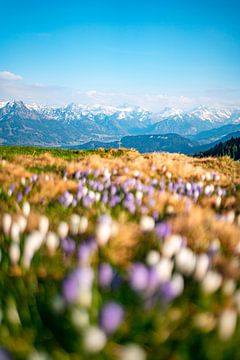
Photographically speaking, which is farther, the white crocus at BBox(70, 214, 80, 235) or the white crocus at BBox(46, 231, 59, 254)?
the white crocus at BBox(70, 214, 80, 235)

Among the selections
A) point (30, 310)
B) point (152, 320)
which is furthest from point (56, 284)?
point (152, 320)

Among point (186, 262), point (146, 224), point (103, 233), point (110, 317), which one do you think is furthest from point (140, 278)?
point (146, 224)

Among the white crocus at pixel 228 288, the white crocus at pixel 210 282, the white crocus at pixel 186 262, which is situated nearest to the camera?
the white crocus at pixel 210 282

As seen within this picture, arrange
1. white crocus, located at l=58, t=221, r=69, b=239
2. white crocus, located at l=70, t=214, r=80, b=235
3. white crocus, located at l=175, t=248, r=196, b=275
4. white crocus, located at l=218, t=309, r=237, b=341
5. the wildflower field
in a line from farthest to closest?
white crocus, located at l=70, t=214, r=80, b=235, white crocus, located at l=58, t=221, r=69, b=239, white crocus, located at l=175, t=248, r=196, b=275, the wildflower field, white crocus, located at l=218, t=309, r=237, b=341

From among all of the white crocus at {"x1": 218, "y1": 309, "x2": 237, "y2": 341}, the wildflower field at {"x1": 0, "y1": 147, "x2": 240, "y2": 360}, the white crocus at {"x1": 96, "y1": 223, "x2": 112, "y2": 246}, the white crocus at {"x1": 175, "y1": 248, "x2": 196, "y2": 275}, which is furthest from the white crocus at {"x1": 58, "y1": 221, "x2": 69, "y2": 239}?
the white crocus at {"x1": 218, "y1": 309, "x2": 237, "y2": 341}

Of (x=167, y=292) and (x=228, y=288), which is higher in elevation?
(x=167, y=292)

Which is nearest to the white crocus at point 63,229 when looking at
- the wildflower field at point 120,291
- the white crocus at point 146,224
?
the wildflower field at point 120,291

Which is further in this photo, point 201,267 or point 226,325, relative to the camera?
point 201,267

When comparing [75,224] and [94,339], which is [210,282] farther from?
[75,224]

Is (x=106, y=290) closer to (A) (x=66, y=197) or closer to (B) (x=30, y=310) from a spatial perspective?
(B) (x=30, y=310)

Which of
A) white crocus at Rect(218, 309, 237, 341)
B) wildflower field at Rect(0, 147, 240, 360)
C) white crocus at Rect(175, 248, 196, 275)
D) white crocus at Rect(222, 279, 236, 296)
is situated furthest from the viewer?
white crocus at Rect(175, 248, 196, 275)

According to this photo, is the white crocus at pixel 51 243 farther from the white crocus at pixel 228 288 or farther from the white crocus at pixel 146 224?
the white crocus at pixel 228 288

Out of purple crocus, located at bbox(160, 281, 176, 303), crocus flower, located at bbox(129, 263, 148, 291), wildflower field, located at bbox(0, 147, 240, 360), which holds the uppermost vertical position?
crocus flower, located at bbox(129, 263, 148, 291)

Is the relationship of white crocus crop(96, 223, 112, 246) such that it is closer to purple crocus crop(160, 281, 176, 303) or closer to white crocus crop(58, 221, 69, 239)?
white crocus crop(58, 221, 69, 239)
